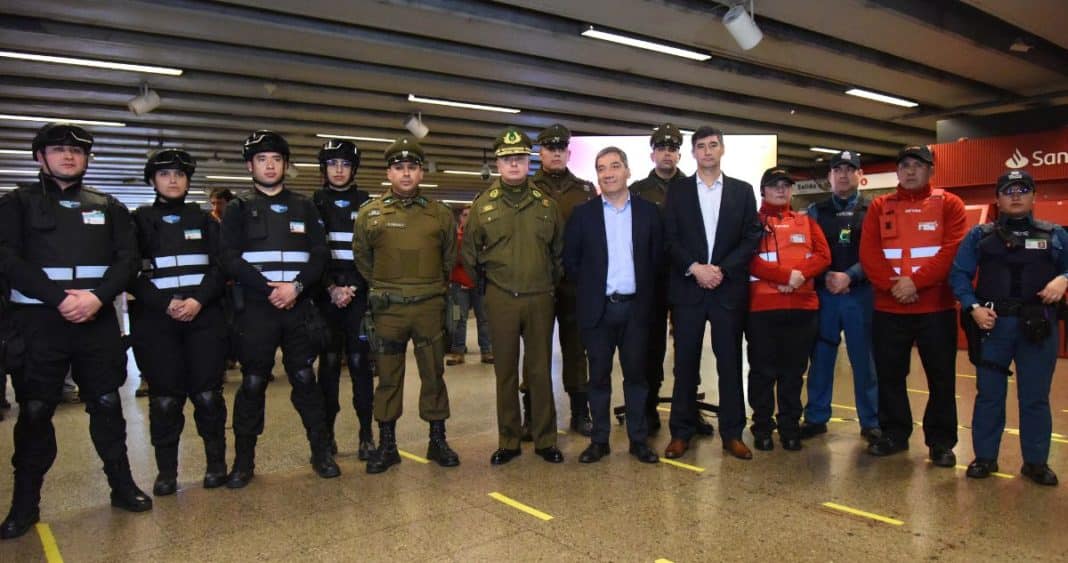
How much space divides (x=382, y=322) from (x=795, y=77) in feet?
22.1

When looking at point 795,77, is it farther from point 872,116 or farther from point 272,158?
point 272,158

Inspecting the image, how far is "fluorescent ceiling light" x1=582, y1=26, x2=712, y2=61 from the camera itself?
6.38 m

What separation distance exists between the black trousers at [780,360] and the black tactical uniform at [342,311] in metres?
2.15

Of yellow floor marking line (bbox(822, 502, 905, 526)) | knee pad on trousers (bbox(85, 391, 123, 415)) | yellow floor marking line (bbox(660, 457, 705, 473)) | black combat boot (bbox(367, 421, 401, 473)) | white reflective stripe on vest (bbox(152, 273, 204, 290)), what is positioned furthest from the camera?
black combat boot (bbox(367, 421, 401, 473))

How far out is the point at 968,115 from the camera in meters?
9.73

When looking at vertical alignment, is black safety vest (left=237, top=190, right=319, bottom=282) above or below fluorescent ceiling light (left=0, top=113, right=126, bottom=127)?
below

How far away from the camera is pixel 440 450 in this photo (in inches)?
146

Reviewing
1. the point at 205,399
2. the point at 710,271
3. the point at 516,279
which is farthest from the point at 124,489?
the point at 710,271

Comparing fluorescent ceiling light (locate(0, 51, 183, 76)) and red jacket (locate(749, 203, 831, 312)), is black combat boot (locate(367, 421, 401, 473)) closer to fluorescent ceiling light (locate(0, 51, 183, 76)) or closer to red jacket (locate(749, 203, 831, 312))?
red jacket (locate(749, 203, 831, 312))

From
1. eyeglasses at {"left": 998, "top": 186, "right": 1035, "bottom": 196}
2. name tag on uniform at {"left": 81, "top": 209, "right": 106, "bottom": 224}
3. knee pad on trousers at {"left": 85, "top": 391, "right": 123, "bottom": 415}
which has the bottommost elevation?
knee pad on trousers at {"left": 85, "top": 391, "right": 123, "bottom": 415}

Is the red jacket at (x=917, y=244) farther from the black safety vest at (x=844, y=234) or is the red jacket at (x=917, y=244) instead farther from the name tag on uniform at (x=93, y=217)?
the name tag on uniform at (x=93, y=217)

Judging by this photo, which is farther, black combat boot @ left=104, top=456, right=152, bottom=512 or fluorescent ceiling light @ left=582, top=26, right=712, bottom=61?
fluorescent ceiling light @ left=582, top=26, right=712, bottom=61

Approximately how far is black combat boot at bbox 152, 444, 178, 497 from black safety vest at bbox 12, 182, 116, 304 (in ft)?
2.90

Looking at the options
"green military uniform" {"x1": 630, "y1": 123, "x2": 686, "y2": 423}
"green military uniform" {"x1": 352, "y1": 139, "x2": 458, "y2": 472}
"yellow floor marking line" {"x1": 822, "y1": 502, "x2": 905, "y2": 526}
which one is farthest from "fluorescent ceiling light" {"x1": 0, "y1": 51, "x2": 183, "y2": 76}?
"yellow floor marking line" {"x1": 822, "y1": 502, "x2": 905, "y2": 526}
